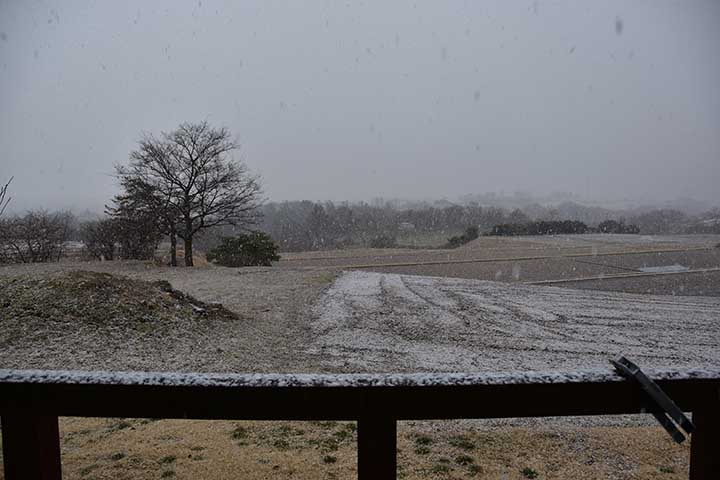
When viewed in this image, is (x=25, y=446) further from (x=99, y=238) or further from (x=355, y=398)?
(x=99, y=238)

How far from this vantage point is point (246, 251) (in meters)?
22.6

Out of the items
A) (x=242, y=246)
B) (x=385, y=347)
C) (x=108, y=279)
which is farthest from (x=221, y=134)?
(x=385, y=347)

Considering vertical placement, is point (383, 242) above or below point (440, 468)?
above

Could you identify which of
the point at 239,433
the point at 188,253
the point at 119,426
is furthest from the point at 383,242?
the point at 239,433

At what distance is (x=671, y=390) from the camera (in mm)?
1450

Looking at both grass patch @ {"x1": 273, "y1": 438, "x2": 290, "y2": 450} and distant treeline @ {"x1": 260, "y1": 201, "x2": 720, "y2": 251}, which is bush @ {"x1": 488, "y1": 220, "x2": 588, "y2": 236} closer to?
distant treeline @ {"x1": 260, "y1": 201, "x2": 720, "y2": 251}

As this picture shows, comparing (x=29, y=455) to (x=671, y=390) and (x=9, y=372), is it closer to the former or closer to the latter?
(x=9, y=372)

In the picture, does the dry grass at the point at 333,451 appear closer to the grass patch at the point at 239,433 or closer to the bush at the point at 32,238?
the grass patch at the point at 239,433

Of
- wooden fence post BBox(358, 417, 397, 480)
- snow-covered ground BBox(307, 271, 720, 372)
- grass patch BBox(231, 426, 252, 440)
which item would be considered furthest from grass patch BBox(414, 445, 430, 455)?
snow-covered ground BBox(307, 271, 720, 372)

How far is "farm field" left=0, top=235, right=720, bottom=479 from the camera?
126 inches

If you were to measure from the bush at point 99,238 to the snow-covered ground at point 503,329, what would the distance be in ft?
46.4

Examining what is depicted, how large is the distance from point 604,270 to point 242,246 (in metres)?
16.5

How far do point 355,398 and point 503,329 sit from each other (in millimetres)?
8549

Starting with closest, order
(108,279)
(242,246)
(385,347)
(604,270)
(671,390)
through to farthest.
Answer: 1. (671,390)
2. (385,347)
3. (108,279)
4. (604,270)
5. (242,246)
